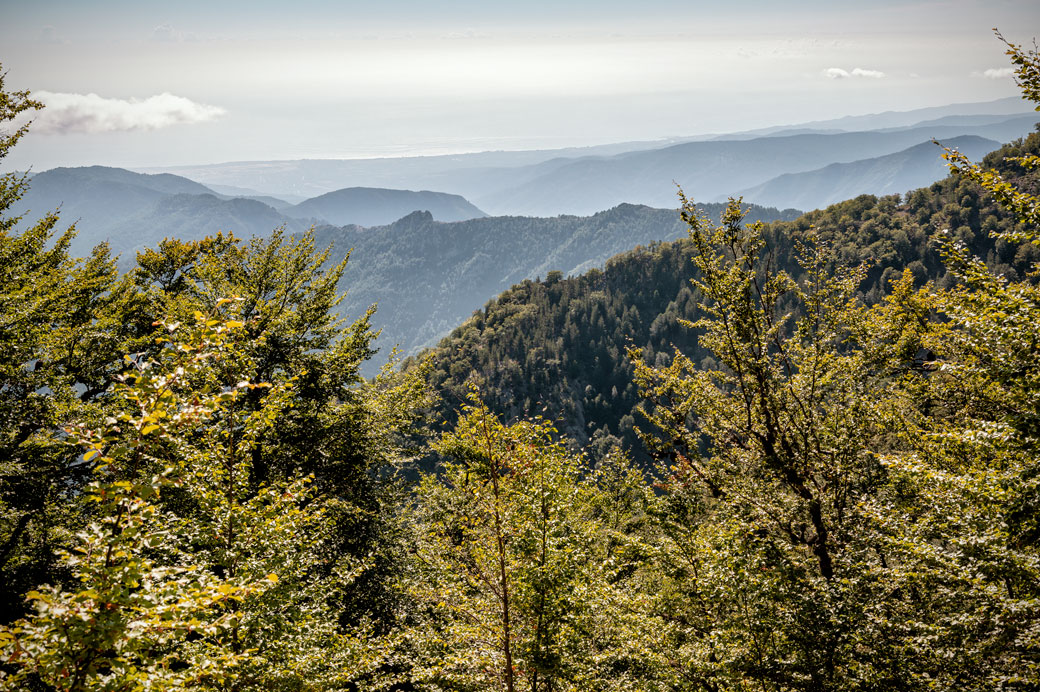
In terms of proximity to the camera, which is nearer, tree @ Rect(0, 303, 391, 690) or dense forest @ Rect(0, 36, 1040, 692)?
tree @ Rect(0, 303, 391, 690)

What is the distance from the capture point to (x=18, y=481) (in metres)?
16.3

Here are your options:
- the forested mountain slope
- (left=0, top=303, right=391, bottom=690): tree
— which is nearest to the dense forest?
(left=0, top=303, right=391, bottom=690): tree

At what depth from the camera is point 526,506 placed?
994 centimetres

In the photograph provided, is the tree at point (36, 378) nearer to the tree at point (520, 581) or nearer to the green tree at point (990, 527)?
the tree at point (520, 581)

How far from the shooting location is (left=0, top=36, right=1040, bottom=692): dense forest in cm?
564

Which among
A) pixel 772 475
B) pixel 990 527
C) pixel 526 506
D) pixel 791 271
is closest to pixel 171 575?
pixel 526 506

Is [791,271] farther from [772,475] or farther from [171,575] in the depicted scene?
[171,575]

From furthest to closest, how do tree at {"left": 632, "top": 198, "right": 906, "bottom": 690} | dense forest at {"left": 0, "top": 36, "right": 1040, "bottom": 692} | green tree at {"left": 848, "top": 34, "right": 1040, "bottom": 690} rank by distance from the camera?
tree at {"left": 632, "top": 198, "right": 906, "bottom": 690} < green tree at {"left": 848, "top": 34, "right": 1040, "bottom": 690} < dense forest at {"left": 0, "top": 36, "right": 1040, "bottom": 692}

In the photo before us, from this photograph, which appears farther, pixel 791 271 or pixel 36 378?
pixel 791 271

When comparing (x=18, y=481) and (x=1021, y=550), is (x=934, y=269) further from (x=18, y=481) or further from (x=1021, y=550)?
(x=18, y=481)

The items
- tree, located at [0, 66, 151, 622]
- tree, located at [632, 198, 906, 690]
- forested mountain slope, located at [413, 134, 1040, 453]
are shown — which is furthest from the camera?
forested mountain slope, located at [413, 134, 1040, 453]

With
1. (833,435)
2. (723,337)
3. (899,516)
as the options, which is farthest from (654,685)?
(723,337)

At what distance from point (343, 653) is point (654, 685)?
657cm

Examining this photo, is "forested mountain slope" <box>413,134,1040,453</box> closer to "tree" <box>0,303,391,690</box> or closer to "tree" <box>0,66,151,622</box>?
"tree" <box>0,66,151,622</box>
